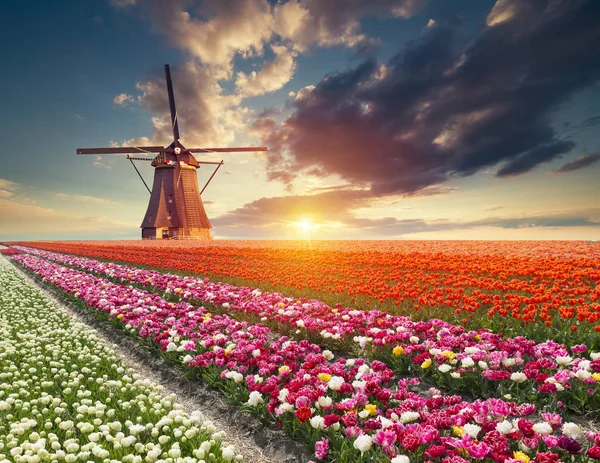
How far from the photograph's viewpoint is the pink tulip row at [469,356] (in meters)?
4.75

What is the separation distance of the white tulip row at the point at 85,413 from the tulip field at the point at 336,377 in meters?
0.03

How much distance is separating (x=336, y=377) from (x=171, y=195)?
2013 inches

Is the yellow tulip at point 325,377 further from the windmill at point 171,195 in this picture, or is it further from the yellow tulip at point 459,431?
the windmill at point 171,195

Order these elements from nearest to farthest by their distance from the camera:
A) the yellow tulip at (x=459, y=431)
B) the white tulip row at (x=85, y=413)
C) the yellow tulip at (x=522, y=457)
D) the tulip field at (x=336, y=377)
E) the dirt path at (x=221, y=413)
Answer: the yellow tulip at (x=522, y=457), the yellow tulip at (x=459, y=431), the tulip field at (x=336, y=377), the white tulip row at (x=85, y=413), the dirt path at (x=221, y=413)

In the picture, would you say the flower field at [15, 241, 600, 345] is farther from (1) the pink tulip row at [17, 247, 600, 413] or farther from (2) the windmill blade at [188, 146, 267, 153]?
(2) the windmill blade at [188, 146, 267, 153]

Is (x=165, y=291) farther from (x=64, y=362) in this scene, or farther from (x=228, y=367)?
(x=228, y=367)

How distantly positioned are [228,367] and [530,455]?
4116 mm

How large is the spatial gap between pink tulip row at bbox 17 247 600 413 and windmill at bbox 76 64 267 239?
4588 cm

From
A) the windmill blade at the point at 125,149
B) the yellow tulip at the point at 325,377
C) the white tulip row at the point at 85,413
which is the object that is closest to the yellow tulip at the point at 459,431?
the yellow tulip at the point at 325,377

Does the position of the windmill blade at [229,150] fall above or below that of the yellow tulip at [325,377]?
above

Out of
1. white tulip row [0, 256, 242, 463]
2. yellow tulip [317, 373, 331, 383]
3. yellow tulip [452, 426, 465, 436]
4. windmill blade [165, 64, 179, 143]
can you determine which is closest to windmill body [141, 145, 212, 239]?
windmill blade [165, 64, 179, 143]

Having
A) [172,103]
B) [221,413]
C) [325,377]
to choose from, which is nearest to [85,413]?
[221,413]

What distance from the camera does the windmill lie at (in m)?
52.0

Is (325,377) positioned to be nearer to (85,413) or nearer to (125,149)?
(85,413)
